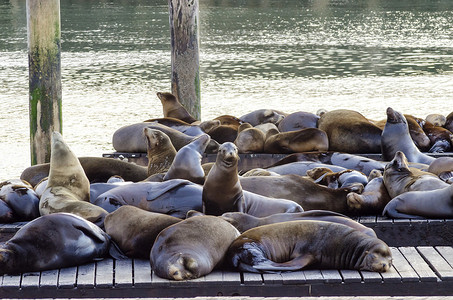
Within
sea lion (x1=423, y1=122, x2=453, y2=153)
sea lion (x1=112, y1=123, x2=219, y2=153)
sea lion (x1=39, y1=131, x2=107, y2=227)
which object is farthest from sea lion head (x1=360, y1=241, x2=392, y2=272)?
sea lion (x1=423, y1=122, x2=453, y2=153)

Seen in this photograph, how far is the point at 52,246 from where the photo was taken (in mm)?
3967

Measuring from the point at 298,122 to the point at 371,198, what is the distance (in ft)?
9.78

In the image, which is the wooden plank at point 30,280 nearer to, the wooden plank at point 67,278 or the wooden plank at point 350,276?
the wooden plank at point 67,278

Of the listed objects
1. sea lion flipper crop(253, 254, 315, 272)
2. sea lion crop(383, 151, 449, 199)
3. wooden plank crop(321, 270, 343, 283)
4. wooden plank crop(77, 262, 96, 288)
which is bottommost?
wooden plank crop(77, 262, 96, 288)

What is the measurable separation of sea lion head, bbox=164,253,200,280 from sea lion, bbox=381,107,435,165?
3.54 metres

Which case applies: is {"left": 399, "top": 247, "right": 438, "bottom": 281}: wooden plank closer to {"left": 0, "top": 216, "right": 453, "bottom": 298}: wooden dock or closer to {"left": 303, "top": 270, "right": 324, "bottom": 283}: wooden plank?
{"left": 0, "top": 216, "right": 453, "bottom": 298}: wooden dock

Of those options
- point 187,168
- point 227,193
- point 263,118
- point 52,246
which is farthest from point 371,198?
point 263,118

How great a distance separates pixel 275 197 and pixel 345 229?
1270 millimetres

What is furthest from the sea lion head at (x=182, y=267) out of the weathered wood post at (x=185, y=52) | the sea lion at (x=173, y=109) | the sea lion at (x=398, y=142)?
the weathered wood post at (x=185, y=52)

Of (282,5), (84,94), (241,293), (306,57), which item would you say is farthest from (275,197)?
(282,5)

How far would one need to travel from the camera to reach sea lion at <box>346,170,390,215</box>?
5.11 m

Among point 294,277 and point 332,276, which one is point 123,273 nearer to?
point 294,277

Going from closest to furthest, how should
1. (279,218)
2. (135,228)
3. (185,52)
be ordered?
(135,228)
(279,218)
(185,52)

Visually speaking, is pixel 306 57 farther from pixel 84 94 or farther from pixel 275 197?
pixel 275 197
